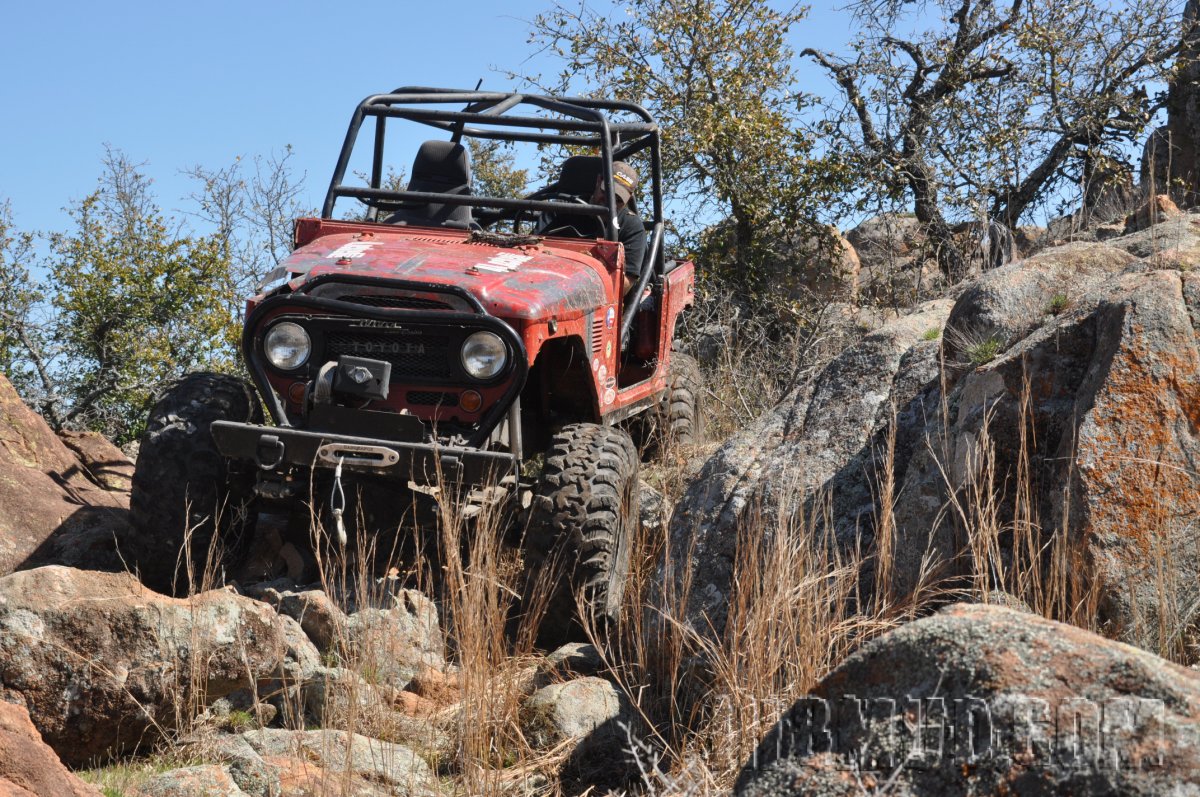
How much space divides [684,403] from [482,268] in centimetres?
254

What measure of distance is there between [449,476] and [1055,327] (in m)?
2.18

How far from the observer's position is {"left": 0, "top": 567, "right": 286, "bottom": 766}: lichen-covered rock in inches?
135

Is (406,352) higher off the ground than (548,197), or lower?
lower

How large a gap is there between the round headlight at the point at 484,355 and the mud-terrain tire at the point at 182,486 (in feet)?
3.47

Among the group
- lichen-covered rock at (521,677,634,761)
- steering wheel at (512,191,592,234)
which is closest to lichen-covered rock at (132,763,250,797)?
lichen-covered rock at (521,677,634,761)

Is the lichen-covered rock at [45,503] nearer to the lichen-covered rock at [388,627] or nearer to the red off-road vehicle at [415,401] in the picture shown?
the red off-road vehicle at [415,401]

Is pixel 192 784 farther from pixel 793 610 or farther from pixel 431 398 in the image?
pixel 431 398

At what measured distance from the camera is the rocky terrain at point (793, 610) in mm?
2912

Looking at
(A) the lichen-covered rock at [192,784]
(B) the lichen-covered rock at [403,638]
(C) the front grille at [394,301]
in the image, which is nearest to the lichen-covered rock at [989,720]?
(A) the lichen-covered rock at [192,784]

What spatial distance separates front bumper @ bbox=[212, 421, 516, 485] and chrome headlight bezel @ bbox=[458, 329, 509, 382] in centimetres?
43

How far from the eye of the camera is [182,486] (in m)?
5.02

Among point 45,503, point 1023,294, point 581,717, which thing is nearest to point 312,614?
point 581,717

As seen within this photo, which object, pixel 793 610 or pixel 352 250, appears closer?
pixel 793 610

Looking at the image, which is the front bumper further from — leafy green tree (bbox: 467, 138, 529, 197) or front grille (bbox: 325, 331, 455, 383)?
leafy green tree (bbox: 467, 138, 529, 197)
